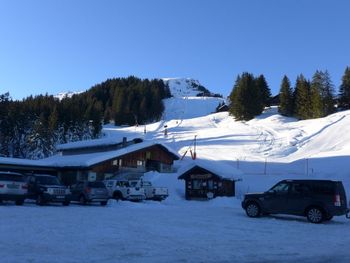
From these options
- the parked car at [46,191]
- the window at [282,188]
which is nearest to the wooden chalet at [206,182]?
the parked car at [46,191]

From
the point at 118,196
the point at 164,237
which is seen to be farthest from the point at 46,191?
the point at 164,237

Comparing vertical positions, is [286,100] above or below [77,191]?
above

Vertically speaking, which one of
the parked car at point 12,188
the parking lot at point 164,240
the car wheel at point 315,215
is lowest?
the parking lot at point 164,240

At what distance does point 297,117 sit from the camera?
305 ft

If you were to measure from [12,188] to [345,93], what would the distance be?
8143 centimetres

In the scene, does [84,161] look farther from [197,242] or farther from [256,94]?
[256,94]

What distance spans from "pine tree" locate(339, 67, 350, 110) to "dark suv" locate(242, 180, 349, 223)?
257 feet

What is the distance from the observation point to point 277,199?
21469 mm

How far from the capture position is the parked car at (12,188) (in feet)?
83.1

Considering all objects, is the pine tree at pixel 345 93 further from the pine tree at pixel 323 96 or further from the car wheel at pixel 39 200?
the car wheel at pixel 39 200

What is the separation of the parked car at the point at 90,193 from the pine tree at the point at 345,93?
247 feet

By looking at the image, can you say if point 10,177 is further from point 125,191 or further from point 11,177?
point 125,191

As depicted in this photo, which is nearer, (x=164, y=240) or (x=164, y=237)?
(x=164, y=240)

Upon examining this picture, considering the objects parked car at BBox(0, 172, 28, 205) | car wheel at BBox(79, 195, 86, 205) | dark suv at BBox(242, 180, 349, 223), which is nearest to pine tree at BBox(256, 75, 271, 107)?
car wheel at BBox(79, 195, 86, 205)
